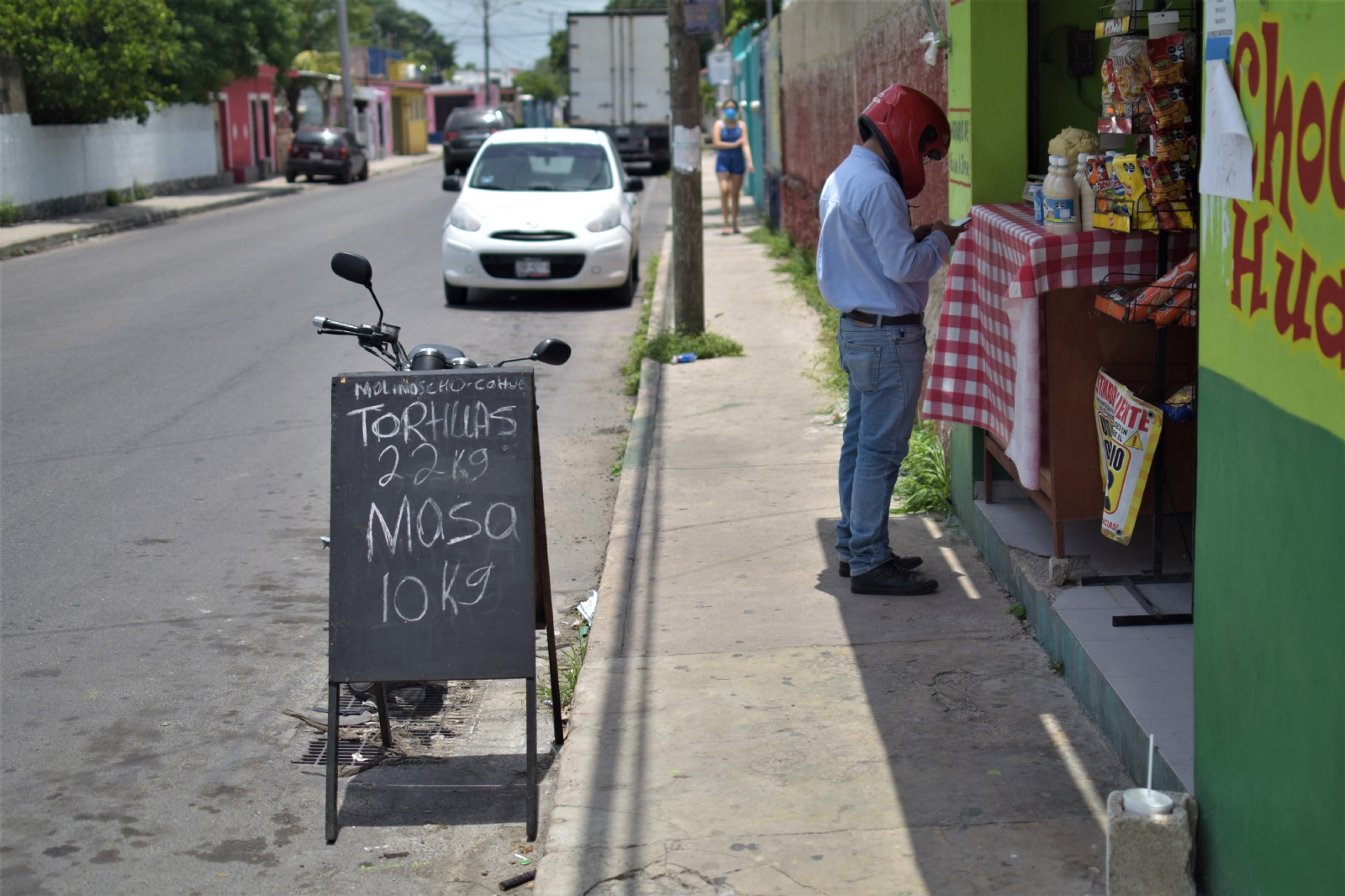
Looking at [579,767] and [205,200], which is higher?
[205,200]

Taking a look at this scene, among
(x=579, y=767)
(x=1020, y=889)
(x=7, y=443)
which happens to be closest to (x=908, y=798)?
(x=1020, y=889)

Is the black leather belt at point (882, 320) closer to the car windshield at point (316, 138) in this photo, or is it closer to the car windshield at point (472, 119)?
the car windshield at point (316, 138)

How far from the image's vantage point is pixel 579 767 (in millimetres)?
3941

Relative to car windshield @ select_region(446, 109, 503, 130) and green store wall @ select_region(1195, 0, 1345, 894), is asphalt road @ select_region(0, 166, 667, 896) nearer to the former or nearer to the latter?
green store wall @ select_region(1195, 0, 1345, 894)

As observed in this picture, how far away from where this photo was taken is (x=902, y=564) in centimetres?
531

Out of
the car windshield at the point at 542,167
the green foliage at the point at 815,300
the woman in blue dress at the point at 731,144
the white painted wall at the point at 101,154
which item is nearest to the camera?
the green foliage at the point at 815,300

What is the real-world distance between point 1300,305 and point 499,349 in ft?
29.4

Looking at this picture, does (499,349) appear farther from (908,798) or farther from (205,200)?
(205,200)

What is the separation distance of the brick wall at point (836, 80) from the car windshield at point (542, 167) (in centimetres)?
237

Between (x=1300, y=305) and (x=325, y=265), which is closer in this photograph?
(x=1300, y=305)

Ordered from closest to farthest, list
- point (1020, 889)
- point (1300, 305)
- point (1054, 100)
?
point (1300, 305) → point (1020, 889) → point (1054, 100)

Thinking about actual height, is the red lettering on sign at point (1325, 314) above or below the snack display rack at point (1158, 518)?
above

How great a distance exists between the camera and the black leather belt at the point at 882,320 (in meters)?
5.00

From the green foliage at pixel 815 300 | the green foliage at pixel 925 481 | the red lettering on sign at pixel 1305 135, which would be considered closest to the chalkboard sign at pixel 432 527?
the red lettering on sign at pixel 1305 135
